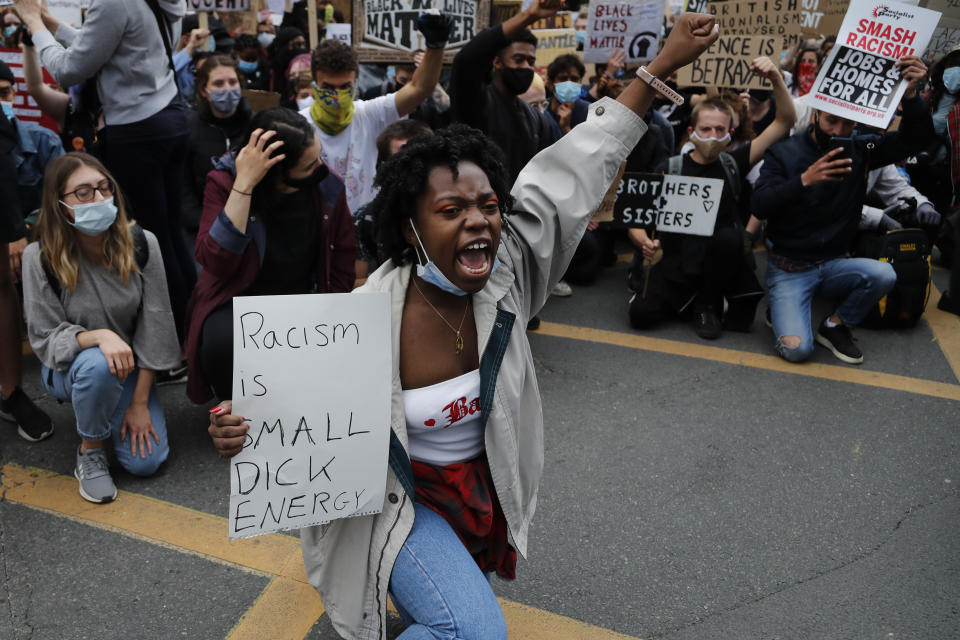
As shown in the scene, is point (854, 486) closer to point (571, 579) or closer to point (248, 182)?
point (571, 579)

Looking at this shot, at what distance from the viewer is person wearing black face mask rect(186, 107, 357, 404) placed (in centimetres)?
291

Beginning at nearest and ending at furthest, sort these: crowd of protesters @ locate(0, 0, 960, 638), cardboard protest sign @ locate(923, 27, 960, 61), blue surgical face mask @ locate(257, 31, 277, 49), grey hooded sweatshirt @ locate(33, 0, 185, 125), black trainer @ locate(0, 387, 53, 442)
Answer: crowd of protesters @ locate(0, 0, 960, 638) → black trainer @ locate(0, 387, 53, 442) → grey hooded sweatshirt @ locate(33, 0, 185, 125) → cardboard protest sign @ locate(923, 27, 960, 61) → blue surgical face mask @ locate(257, 31, 277, 49)

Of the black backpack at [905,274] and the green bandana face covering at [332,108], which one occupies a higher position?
the green bandana face covering at [332,108]

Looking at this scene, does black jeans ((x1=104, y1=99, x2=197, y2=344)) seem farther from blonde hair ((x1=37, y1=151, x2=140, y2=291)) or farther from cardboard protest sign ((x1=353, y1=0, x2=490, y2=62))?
cardboard protest sign ((x1=353, y1=0, x2=490, y2=62))

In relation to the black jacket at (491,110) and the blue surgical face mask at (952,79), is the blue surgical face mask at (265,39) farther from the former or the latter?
the blue surgical face mask at (952,79)

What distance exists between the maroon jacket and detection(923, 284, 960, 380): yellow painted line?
376 centimetres

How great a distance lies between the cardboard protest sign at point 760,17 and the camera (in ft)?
20.3

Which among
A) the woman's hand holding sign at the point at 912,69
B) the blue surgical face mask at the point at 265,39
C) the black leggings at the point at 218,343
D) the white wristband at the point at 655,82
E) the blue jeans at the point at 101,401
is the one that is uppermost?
the white wristband at the point at 655,82

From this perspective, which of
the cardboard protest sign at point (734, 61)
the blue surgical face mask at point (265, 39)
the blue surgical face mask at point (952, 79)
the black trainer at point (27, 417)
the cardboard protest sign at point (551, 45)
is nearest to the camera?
the black trainer at point (27, 417)

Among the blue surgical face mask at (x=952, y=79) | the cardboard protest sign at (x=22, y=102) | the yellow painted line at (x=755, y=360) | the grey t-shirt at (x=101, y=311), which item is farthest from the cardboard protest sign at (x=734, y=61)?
the cardboard protest sign at (x=22, y=102)

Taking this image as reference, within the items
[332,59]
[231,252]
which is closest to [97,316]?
[231,252]

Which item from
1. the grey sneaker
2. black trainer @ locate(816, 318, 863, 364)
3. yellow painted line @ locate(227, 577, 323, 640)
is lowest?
black trainer @ locate(816, 318, 863, 364)

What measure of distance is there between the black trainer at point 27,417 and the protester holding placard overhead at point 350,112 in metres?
1.90

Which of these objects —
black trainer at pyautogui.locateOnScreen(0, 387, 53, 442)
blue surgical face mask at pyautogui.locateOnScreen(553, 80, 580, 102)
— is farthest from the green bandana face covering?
blue surgical face mask at pyautogui.locateOnScreen(553, 80, 580, 102)
